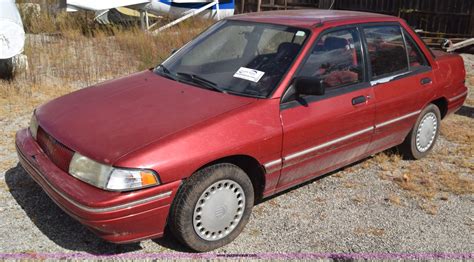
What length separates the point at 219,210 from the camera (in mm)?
3439

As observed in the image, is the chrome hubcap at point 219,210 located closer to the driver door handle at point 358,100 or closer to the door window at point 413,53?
the driver door handle at point 358,100

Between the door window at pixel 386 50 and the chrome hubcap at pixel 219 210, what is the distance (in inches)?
72.1

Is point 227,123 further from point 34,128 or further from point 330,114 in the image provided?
point 34,128

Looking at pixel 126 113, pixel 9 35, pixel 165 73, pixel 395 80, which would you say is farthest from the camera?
pixel 9 35

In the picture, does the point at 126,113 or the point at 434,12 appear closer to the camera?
the point at 126,113

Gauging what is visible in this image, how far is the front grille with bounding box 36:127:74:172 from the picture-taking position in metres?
3.27

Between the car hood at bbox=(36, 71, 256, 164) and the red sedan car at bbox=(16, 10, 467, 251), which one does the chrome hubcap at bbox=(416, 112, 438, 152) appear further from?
the car hood at bbox=(36, 71, 256, 164)

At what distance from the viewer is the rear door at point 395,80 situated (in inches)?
175

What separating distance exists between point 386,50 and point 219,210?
2.38 meters

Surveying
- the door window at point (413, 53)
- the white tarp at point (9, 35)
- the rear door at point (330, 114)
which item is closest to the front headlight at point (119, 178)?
the rear door at point (330, 114)

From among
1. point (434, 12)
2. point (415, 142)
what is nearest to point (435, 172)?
point (415, 142)

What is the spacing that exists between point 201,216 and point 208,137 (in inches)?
22.0

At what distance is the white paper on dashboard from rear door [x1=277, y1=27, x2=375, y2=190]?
29 cm

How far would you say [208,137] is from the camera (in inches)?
128
